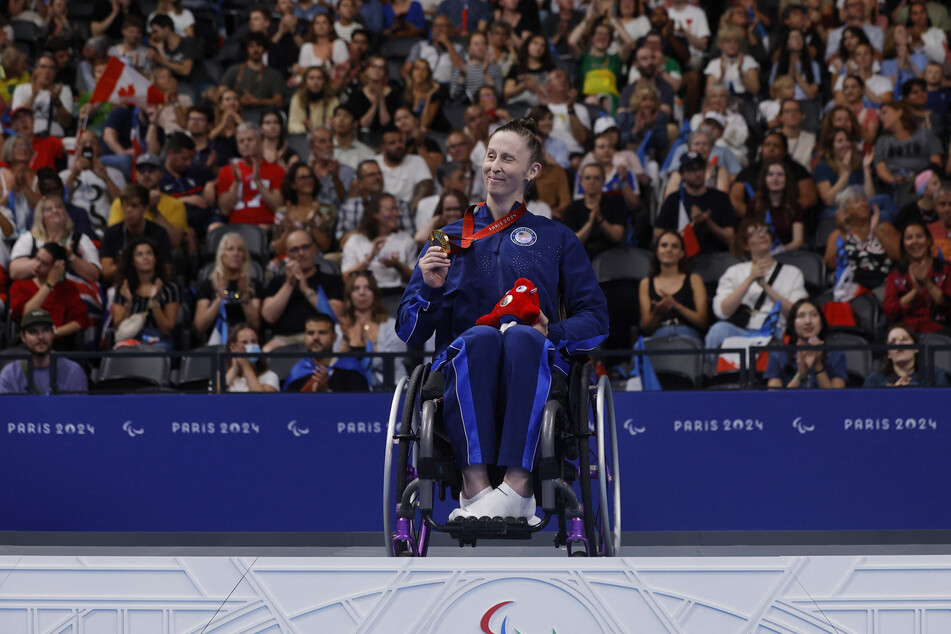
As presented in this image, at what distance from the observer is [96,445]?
18.9ft

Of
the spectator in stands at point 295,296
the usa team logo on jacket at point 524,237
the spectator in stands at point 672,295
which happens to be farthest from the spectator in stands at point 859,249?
the usa team logo on jacket at point 524,237

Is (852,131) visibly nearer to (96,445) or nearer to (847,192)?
(847,192)

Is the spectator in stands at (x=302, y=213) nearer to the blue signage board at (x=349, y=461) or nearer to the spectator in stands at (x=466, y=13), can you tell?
the blue signage board at (x=349, y=461)

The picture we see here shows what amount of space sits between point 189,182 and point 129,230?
0.88 meters

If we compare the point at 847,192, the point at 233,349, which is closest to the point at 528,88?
the point at 847,192

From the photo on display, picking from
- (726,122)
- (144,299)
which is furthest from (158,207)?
(726,122)

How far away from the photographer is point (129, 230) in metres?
7.19

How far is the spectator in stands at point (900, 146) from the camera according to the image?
7.53 meters

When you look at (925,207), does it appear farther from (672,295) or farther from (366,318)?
(366,318)

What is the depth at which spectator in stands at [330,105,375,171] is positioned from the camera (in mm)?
8164

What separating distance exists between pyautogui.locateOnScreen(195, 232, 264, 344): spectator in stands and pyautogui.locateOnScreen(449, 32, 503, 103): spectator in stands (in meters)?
2.68

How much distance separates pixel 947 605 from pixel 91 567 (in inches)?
68.0

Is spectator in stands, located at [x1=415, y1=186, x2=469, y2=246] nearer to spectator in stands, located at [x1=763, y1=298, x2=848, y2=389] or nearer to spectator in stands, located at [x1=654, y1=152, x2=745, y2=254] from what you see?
spectator in stands, located at [x1=654, y1=152, x2=745, y2=254]

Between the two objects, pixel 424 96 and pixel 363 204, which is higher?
pixel 424 96
